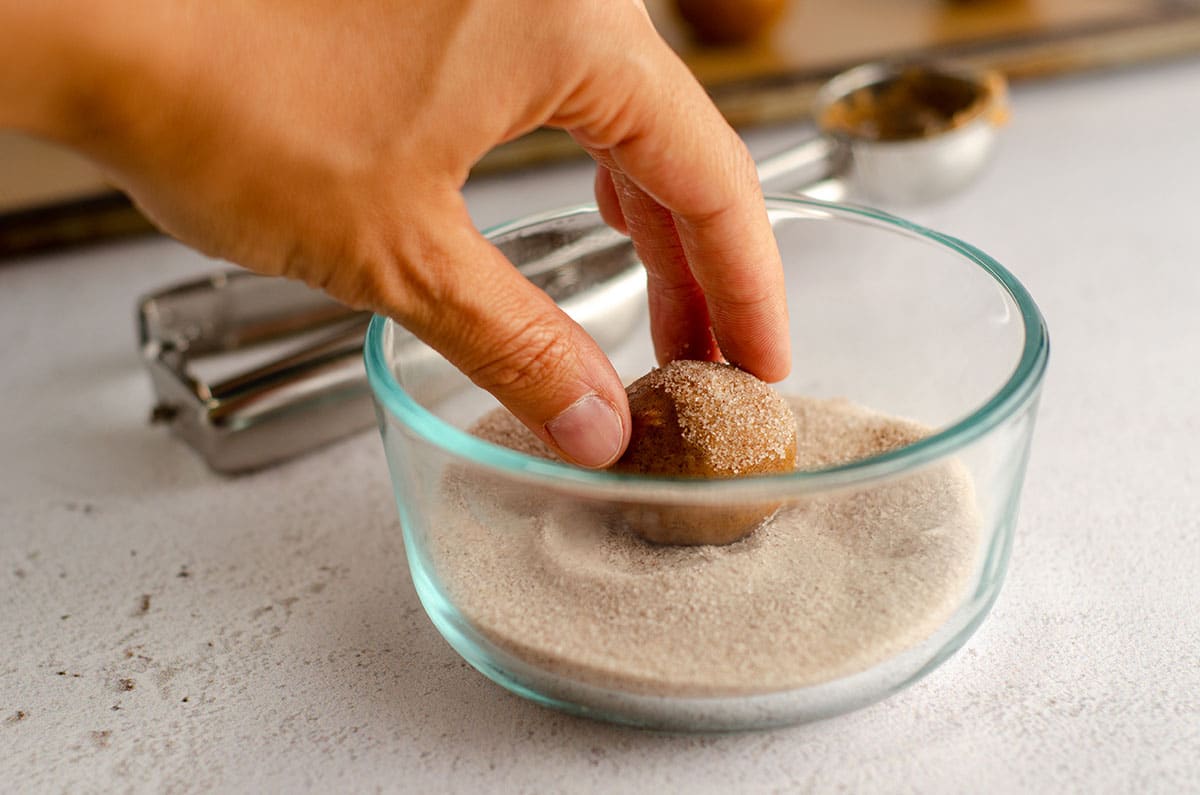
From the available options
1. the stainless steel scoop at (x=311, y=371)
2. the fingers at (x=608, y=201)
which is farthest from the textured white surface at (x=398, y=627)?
the fingers at (x=608, y=201)

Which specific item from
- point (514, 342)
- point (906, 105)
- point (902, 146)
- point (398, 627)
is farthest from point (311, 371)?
point (906, 105)

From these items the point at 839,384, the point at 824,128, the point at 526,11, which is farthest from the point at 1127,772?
the point at 824,128

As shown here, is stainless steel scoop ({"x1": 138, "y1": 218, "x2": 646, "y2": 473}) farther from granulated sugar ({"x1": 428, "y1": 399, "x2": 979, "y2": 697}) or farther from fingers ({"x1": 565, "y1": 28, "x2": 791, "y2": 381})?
granulated sugar ({"x1": 428, "y1": 399, "x2": 979, "y2": 697})

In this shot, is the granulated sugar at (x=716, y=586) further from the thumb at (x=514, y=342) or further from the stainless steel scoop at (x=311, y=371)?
the stainless steel scoop at (x=311, y=371)

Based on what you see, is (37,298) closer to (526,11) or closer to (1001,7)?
(526,11)

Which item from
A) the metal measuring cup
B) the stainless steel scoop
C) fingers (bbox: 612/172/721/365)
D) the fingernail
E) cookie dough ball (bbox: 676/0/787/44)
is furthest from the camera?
cookie dough ball (bbox: 676/0/787/44)

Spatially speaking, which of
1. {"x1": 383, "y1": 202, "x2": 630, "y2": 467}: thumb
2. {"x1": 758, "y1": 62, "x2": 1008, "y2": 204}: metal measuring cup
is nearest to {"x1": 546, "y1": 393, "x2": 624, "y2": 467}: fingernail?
{"x1": 383, "y1": 202, "x2": 630, "y2": 467}: thumb
